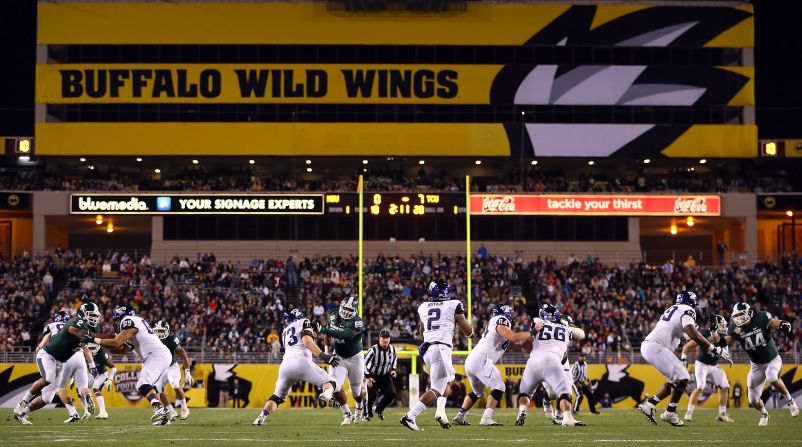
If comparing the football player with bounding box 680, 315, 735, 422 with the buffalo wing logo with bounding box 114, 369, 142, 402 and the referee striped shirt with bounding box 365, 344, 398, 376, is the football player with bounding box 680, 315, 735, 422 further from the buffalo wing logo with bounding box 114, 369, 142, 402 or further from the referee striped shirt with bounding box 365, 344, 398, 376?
the buffalo wing logo with bounding box 114, 369, 142, 402

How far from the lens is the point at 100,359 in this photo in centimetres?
2470

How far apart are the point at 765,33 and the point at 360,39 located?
19627 mm

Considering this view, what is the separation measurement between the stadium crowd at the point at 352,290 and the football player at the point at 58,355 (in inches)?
701

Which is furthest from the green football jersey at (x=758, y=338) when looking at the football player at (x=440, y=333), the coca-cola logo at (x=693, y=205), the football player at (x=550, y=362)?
the coca-cola logo at (x=693, y=205)

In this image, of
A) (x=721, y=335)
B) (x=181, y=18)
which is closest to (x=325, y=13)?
(x=181, y=18)

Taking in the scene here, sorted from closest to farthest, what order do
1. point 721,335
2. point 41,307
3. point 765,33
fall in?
point 721,335, point 41,307, point 765,33

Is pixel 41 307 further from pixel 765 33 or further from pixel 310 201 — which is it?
pixel 765 33

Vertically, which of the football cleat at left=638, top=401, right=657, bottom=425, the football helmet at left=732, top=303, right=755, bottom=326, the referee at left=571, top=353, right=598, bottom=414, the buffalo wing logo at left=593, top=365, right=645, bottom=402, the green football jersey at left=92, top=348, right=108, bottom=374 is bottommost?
the buffalo wing logo at left=593, top=365, right=645, bottom=402

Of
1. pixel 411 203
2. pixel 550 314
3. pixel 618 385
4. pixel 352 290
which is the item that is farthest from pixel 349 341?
pixel 352 290

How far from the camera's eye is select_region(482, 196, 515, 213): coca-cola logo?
46.6 m

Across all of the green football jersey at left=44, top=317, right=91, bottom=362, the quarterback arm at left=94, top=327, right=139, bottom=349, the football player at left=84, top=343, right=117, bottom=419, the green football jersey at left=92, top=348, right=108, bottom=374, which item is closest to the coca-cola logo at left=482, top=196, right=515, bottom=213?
the football player at left=84, top=343, right=117, bottom=419

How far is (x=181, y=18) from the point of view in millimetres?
50375

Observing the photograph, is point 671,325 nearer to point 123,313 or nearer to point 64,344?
point 123,313

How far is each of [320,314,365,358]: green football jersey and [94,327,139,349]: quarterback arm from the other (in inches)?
133
